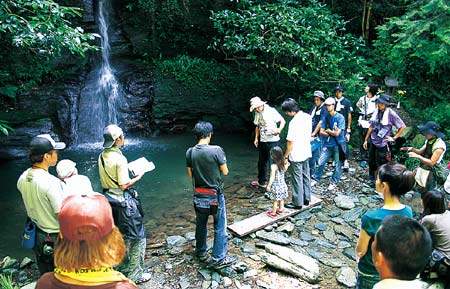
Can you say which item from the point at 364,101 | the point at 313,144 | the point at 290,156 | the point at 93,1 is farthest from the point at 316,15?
the point at 93,1

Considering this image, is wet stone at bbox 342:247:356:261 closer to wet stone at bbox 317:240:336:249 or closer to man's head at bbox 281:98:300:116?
wet stone at bbox 317:240:336:249

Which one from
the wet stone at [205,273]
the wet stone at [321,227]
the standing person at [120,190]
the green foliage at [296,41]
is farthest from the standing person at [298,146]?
the green foliage at [296,41]

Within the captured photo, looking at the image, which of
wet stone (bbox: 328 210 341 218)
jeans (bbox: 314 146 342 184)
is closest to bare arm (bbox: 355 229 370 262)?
wet stone (bbox: 328 210 341 218)

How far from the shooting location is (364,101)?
8.16 metres

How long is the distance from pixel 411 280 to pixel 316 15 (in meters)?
9.65

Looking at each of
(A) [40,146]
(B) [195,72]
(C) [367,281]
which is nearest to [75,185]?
(A) [40,146]

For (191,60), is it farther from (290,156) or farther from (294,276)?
(294,276)

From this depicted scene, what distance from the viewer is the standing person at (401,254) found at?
6.49ft

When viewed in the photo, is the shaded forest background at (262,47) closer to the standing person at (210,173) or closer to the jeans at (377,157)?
the jeans at (377,157)

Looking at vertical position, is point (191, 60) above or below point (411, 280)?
above

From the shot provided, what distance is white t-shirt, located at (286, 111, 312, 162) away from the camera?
233 inches

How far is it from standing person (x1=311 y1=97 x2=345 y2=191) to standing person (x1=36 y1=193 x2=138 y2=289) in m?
5.98

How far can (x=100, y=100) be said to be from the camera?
12.9m

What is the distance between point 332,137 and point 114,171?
4.83 metres
